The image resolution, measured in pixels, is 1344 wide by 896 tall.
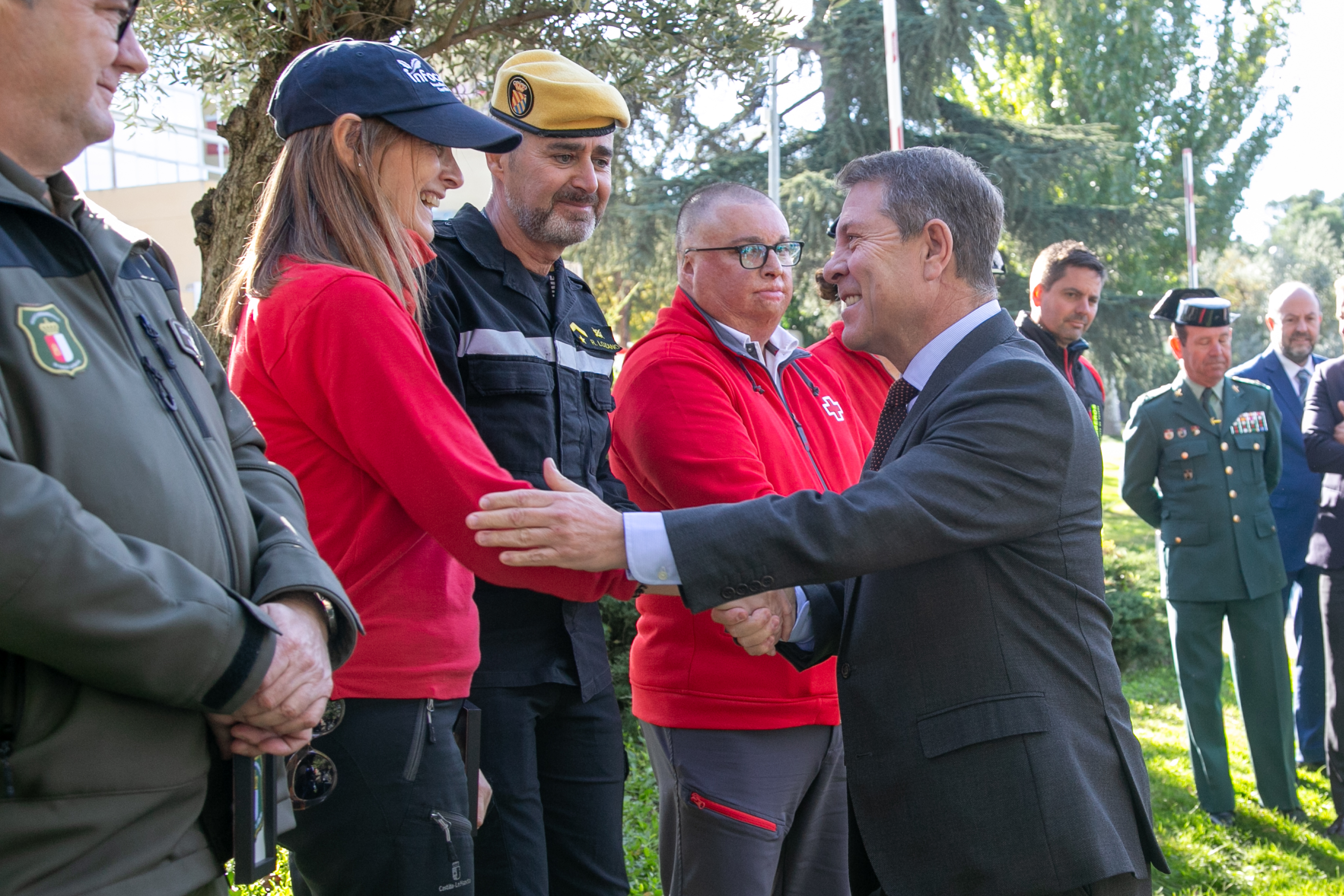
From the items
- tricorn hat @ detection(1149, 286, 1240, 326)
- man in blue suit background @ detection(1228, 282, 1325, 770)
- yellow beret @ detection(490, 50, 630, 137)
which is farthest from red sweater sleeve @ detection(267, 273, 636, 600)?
man in blue suit background @ detection(1228, 282, 1325, 770)

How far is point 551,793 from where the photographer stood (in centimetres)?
266

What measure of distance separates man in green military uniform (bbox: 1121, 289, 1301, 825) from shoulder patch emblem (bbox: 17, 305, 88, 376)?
5382 millimetres

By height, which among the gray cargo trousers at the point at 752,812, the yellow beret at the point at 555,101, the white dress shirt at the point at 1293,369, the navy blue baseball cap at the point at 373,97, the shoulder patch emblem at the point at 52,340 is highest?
the yellow beret at the point at 555,101

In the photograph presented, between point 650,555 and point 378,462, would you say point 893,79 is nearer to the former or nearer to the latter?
point 650,555

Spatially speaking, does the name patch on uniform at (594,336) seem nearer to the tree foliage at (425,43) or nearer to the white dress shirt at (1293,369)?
the tree foliage at (425,43)

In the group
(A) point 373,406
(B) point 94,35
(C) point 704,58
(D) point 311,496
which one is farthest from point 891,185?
(C) point 704,58

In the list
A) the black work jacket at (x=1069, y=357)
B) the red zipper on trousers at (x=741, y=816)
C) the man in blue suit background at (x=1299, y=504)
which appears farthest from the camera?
the man in blue suit background at (x=1299, y=504)

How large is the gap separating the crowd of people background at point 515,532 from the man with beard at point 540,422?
11 millimetres

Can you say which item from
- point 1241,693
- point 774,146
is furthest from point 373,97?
point 774,146

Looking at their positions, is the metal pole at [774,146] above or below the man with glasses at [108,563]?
above

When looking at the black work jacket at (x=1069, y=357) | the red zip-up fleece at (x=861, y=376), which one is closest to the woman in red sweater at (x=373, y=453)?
the red zip-up fleece at (x=861, y=376)

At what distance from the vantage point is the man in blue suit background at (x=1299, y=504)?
6.36 meters

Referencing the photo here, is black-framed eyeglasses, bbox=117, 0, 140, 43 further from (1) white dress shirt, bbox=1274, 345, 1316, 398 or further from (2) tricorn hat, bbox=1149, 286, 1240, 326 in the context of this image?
(1) white dress shirt, bbox=1274, 345, 1316, 398

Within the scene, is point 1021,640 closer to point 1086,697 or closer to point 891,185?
point 1086,697
